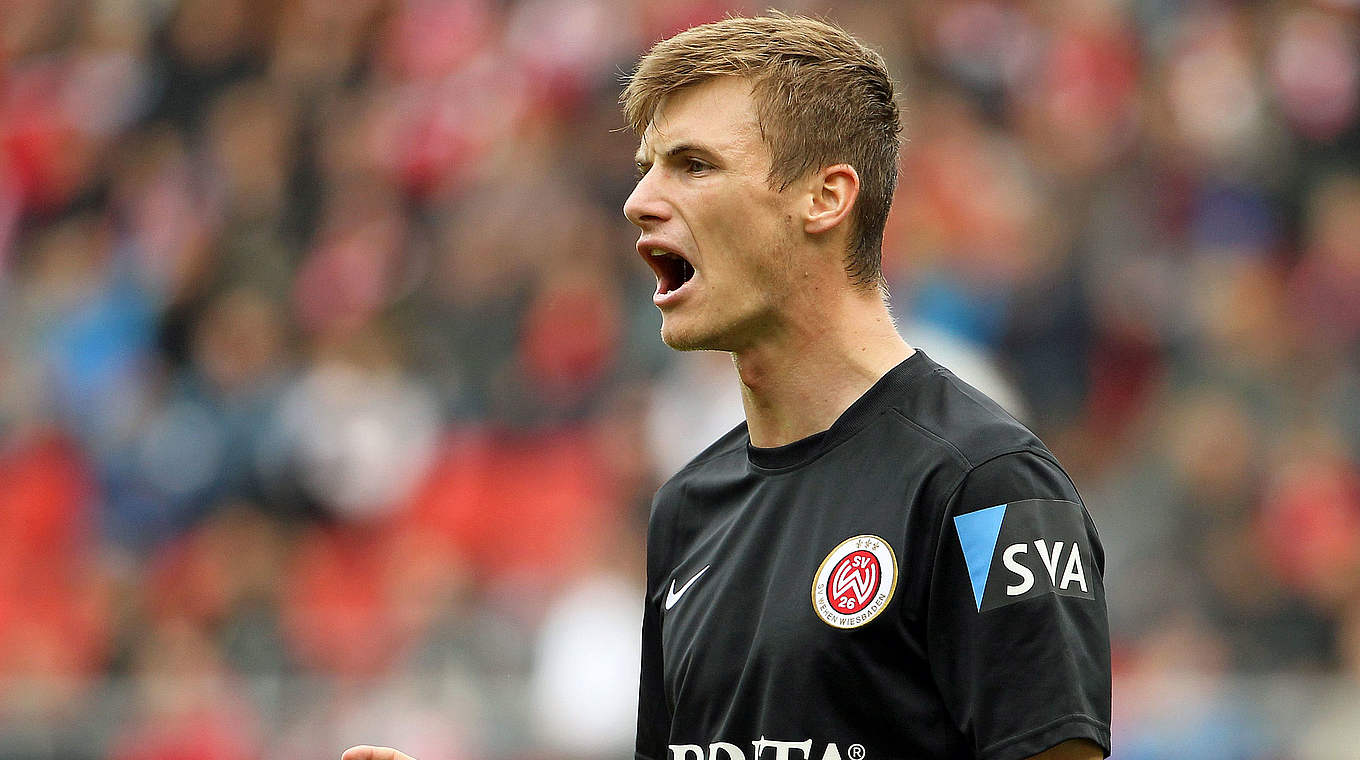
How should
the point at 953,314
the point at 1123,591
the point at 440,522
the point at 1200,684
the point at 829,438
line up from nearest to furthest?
the point at 829,438 < the point at 1200,684 < the point at 1123,591 < the point at 953,314 < the point at 440,522

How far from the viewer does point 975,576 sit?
104 inches

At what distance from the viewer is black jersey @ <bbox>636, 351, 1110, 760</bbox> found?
2.62 m

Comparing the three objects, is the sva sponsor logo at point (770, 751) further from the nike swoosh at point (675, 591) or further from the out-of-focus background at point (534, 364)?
the out-of-focus background at point (534, 364)

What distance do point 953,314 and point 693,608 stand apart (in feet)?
17.5

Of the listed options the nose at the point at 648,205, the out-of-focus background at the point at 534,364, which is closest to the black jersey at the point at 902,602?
the nose at the point at 648,205

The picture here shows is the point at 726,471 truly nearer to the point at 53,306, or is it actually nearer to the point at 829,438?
the point at 829,438

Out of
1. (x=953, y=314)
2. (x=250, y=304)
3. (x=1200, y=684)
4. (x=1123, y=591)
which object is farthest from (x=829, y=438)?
(x=250, y=304)

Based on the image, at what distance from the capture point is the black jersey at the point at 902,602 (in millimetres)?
2615

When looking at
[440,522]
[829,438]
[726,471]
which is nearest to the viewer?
[829,438]

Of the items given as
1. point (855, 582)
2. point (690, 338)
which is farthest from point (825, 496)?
point (690, 338)

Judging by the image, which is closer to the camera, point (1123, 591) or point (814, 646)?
point (814, 646)

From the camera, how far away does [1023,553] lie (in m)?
2.63

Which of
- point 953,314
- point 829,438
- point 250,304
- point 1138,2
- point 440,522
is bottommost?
point 829,438

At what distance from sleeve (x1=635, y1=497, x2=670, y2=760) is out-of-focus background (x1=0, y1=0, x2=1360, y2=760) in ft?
12.5
